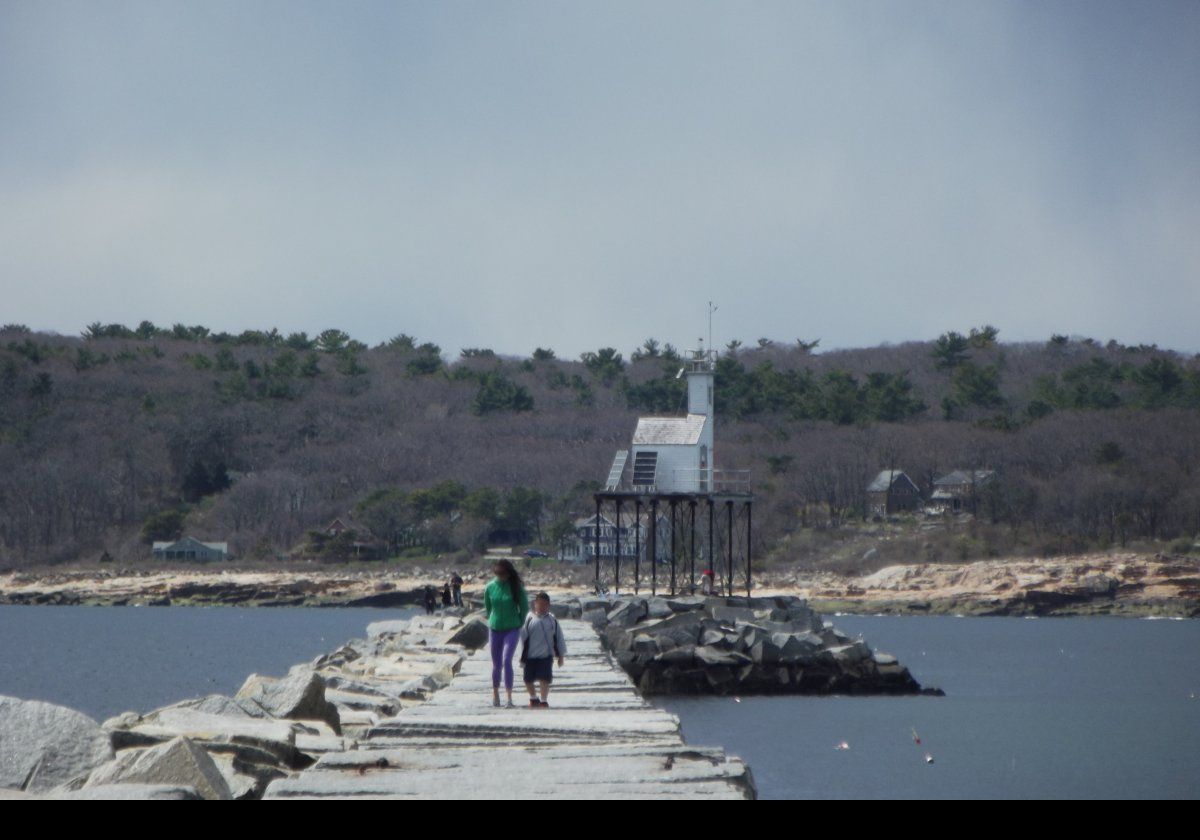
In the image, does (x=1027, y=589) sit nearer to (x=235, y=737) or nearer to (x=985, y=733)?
(x=985, y=733)

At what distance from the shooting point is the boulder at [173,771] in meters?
8.28

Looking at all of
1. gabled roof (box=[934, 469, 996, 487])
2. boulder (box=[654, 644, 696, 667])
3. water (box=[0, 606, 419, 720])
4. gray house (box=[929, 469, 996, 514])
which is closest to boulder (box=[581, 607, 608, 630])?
boulder (box=[654, 644, 696, 667])

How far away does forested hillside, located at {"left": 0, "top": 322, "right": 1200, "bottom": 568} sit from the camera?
302 ft

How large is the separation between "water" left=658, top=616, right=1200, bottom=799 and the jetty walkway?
1029 centimetres

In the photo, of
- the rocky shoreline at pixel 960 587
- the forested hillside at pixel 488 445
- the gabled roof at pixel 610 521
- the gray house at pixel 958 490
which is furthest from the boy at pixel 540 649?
the gray house at pixel 958 490

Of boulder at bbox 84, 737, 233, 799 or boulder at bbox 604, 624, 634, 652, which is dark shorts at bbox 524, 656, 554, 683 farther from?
boulder at bbox 604, 624, 634, 652

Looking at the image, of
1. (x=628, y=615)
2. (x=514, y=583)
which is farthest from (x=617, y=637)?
(x=514, y=583)

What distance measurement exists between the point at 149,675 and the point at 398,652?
17179 millimetres

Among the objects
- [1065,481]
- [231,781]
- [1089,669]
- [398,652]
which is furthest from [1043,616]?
[231,781]

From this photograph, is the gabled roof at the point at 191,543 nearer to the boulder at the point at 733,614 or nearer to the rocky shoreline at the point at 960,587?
the rocky shoreline at the point at 960,587

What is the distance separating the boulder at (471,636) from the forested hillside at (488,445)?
5876 cm

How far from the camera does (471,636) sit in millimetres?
25766

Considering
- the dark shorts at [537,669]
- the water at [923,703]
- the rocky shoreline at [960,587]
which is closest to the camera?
the dark shorts at [537,669]
